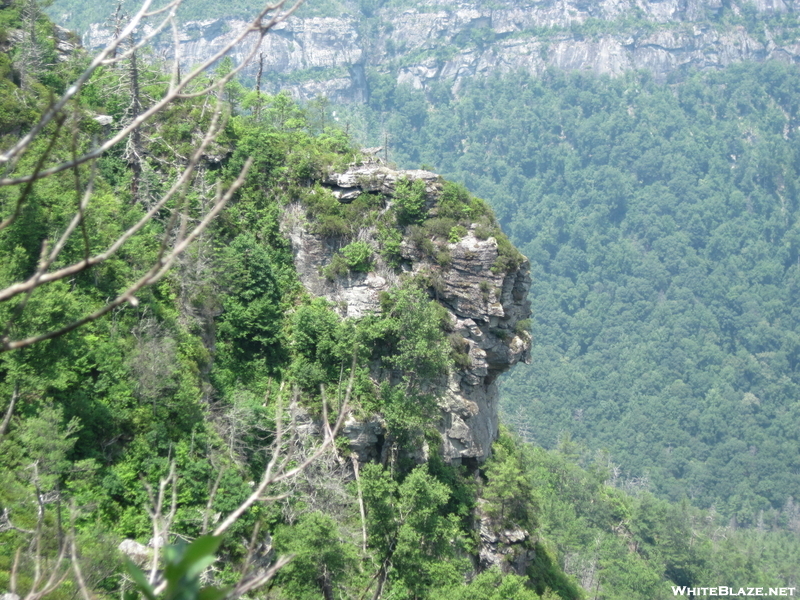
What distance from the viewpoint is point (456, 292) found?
27078mm

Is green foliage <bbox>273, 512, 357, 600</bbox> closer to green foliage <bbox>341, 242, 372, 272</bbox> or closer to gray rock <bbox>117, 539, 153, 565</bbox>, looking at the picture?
gray rock <bbox>117, 539, 153, 565</bbox>

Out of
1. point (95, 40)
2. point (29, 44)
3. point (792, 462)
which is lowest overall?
point (792, 462)

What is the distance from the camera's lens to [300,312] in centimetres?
2544

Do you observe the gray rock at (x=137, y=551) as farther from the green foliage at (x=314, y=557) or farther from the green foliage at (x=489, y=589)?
the green foliage at (x=489, y=589)

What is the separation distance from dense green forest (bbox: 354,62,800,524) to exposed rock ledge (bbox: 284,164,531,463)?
2954 inches

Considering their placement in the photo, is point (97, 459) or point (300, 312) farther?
point (300, 312)

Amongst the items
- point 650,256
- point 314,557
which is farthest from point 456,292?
point 650,256

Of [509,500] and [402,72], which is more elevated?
[509,500]

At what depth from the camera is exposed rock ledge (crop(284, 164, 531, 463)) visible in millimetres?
26656

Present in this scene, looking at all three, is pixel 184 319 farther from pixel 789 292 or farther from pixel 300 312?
pixel 789 292

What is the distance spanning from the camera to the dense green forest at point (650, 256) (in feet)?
388

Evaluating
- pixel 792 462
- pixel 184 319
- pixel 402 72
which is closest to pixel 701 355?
pixel 792 462

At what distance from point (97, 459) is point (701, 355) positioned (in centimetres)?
13350

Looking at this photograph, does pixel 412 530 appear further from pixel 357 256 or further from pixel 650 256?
pixel 650 256
